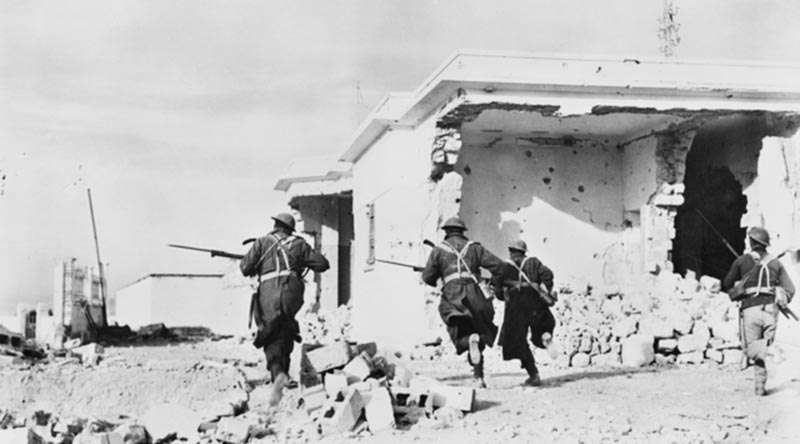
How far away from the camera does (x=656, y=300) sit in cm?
1362

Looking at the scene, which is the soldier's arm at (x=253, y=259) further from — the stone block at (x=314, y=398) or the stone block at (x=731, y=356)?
the stone block at (x=731, y=356)

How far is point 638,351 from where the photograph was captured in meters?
12.1

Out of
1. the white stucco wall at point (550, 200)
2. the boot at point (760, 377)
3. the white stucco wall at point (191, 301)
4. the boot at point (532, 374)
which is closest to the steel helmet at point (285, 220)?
the boot at point (532, 374)

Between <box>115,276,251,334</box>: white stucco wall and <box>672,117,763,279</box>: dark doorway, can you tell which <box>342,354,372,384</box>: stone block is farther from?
<box>115,276,251,334</box>: white stucco wall

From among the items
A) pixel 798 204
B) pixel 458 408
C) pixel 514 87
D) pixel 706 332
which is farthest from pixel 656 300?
pixel 458 408

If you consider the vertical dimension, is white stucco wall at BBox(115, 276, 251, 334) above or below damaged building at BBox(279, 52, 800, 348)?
below

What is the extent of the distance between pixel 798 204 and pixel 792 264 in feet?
2.88

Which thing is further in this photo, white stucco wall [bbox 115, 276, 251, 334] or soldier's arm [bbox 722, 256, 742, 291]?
white stucco wall [bbox 115, 276, 251, 334]

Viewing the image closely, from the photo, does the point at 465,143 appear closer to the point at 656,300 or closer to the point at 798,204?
the point at 656,300

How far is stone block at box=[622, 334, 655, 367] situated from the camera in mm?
12047

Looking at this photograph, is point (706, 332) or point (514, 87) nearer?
point (706, 332)

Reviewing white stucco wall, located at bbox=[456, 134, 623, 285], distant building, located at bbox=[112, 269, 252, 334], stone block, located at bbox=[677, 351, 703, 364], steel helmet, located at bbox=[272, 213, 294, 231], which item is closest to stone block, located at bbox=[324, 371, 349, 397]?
steel helmet, located at bbox=[272, 213, 294, 231]

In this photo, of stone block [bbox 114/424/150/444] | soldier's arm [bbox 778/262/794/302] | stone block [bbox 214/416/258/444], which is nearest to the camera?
stone block [bbox 214/416/258/444]

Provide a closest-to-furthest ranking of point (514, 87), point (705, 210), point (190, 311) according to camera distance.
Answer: point (514, 87) < point (705, 210) < point (190, 311)
